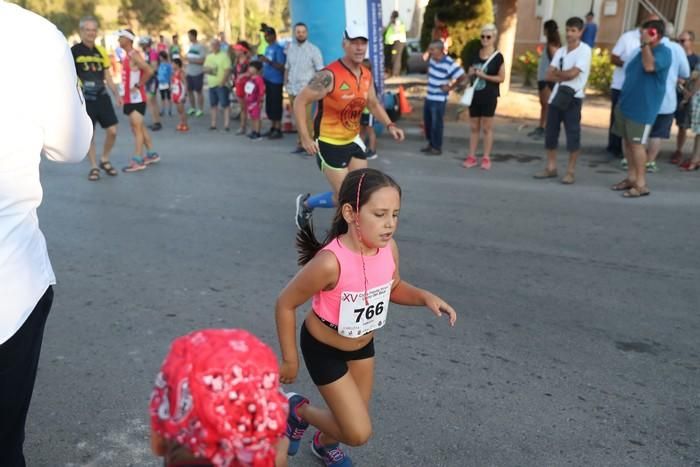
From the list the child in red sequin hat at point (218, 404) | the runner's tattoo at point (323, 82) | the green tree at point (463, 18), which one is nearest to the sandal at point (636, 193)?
the runner's tattoo at point (323, 82)

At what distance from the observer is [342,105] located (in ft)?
17.4

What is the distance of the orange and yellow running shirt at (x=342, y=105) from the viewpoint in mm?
5254

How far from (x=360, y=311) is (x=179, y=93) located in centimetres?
1118

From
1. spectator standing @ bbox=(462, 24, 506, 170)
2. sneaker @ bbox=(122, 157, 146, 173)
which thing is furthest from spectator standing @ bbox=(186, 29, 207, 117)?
spectator standing @ bbox=(462, 24, 506, 170)

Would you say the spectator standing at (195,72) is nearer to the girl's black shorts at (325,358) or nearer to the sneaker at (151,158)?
the sneaker at (151,158)

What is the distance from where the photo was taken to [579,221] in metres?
6.34

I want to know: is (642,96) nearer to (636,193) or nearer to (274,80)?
(636,193)

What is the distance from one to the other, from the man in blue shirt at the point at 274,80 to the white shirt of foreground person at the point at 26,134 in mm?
9653

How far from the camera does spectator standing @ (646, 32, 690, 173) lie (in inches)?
306

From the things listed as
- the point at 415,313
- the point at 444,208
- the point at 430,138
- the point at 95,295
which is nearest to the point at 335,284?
the point at 415,313

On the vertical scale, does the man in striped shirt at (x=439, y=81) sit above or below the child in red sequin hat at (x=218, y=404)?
below

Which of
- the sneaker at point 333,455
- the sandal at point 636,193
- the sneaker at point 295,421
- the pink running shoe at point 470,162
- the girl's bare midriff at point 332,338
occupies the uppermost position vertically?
the girl's bare midriff at point 332,338

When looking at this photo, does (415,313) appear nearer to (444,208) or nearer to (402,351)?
(402,351)

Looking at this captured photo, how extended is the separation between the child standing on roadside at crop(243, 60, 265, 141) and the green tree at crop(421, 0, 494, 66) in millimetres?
A: 4986
